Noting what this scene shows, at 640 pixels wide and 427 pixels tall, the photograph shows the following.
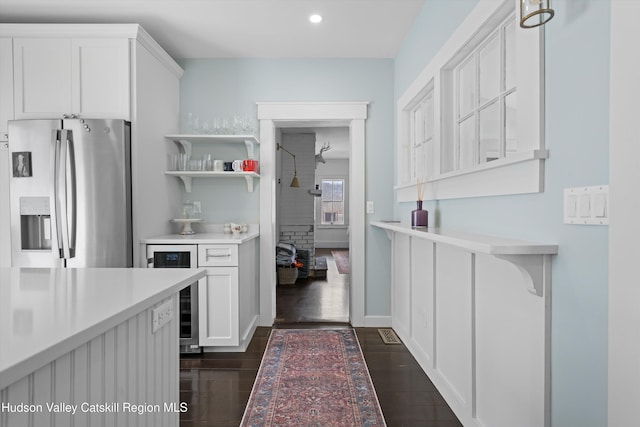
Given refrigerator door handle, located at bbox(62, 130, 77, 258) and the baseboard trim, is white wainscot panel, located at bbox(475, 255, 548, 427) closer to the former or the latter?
the baseboard trim

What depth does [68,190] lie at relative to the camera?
2.64 m

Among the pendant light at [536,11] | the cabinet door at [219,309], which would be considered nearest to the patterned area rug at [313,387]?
the cabinet door at [219,309]

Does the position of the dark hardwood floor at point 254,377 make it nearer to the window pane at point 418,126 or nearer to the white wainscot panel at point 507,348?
the white wainscot panel at point 507,348

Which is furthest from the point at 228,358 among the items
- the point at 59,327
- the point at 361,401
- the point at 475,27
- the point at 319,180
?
the point at 319,180

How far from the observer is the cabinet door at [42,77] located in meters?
2.78

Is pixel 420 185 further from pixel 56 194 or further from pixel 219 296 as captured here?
pixel 56 194

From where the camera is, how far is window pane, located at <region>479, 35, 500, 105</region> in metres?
1.81

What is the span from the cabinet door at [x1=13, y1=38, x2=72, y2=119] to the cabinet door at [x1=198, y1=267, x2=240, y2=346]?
1696 millimetres

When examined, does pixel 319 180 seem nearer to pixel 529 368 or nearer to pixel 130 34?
pixel 130 34

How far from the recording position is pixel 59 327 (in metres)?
0.76

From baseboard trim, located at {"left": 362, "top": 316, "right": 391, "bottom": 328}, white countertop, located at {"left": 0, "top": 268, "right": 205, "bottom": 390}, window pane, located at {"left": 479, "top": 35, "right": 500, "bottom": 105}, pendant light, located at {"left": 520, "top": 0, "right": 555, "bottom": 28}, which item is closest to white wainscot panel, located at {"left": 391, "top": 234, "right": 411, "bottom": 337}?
baseboard trim, located at {"left": 362, "top": 316, "right": 391, "bottom": 328}

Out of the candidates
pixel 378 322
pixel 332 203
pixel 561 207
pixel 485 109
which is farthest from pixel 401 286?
pixel 332 203

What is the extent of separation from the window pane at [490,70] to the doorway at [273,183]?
1.73 meters

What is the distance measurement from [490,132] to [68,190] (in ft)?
9.10
